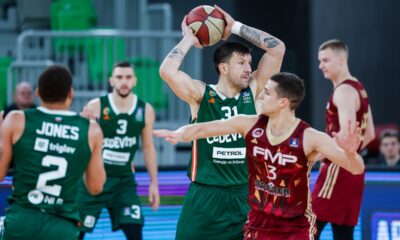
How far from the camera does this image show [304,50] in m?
14.3

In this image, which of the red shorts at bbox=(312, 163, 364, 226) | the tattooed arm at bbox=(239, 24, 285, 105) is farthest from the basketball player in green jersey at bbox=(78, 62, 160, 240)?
the tattooed arm at bbox=(239, 24, 285, 105)

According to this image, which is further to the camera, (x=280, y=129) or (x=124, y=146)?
(x=124, y=146)

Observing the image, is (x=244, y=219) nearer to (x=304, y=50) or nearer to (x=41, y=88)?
(x=41, y=88)

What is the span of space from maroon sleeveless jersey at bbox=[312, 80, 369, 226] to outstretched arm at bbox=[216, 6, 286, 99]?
1.33 meters

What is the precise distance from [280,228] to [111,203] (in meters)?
3.56

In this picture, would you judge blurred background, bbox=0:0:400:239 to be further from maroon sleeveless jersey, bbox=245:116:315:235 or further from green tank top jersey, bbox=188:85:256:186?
maroon sleeveless jersey, bbox=245:116:315:235

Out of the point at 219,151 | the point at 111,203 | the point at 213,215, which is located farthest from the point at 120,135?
the point at 213,215

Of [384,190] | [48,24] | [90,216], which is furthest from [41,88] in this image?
[48,24]

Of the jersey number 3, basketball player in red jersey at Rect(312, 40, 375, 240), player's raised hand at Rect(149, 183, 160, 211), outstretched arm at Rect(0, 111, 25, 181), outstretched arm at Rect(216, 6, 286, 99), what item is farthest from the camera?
the jersey number 3

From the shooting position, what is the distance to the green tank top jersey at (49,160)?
6.29 m

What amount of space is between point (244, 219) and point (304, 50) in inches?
280

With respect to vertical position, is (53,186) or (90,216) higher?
(53,186)

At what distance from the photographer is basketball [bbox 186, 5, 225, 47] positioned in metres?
7.66

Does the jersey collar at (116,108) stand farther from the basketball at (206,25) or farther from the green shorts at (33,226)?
the green shorts at (33,226)
